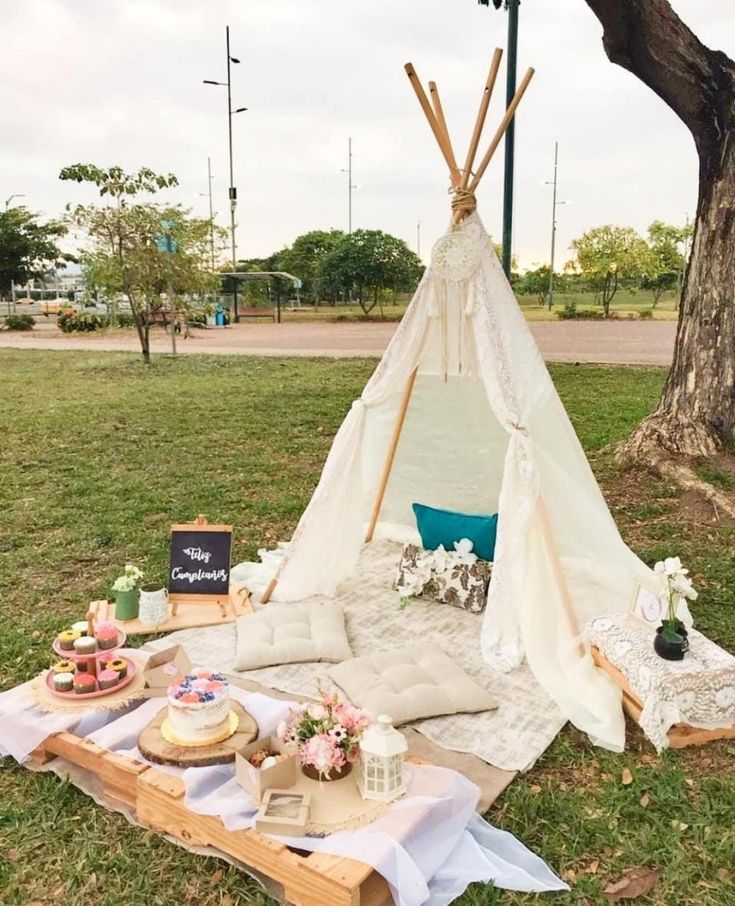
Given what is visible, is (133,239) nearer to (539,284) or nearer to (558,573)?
(558,573)

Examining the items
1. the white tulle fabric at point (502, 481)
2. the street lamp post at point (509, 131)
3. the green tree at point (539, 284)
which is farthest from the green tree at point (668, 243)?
the white tulle fabric at point (502, 481)

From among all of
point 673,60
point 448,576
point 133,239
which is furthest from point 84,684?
point 133,239

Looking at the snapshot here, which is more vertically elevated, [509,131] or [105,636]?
[509,131]

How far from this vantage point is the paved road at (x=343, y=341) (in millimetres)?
16406

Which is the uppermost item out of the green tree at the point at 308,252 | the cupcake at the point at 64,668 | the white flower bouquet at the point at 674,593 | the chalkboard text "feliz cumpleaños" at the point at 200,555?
the green tree at the point at 308,252

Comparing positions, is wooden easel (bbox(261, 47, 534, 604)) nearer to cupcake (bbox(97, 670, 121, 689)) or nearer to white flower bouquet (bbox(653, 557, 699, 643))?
white flower bouquet (bbox(653, 557, 699, 643))

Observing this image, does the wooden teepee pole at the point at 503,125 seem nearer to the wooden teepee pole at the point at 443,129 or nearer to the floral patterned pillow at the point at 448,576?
the wooden teepee pole at the point at 443,129

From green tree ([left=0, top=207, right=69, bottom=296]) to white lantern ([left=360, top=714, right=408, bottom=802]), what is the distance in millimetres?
29396

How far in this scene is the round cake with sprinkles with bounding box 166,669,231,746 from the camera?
2.66m

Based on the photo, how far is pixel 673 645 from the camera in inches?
122

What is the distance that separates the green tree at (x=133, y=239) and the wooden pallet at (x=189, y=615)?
10500mm

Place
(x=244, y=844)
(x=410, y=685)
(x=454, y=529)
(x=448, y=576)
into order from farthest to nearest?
(x=454, y=529) → (x=448, y=576) → (x=410, y=685) → (x=244, y=844)

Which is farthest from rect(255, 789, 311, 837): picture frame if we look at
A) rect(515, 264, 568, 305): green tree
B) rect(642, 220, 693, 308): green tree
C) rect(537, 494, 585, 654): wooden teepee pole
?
rect(515, 264, 568, 305): green tree

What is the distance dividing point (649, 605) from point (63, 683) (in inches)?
99.9
